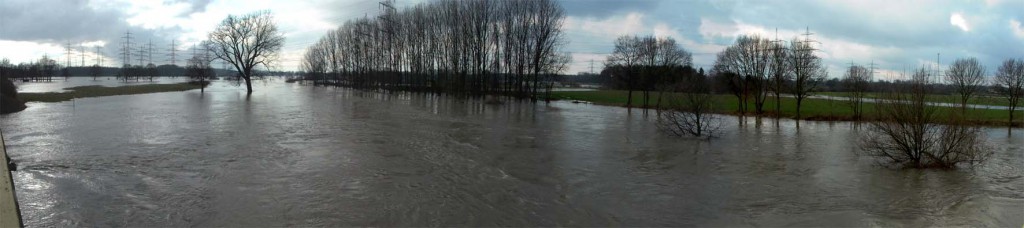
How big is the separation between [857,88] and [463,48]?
1733 inches

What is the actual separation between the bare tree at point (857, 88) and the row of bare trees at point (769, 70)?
259 cm

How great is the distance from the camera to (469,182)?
1244cm

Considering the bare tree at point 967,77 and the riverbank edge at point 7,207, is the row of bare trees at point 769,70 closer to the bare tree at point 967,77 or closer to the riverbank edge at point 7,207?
the bare tree at point 967,77

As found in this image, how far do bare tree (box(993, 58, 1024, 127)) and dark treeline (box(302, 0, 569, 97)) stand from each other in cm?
3781

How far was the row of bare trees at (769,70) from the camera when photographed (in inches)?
1763

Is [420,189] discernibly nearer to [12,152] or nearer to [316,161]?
[316,161]

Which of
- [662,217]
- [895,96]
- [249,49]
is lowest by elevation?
[662,217]

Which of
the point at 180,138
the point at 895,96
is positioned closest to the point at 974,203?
the point at 895,96

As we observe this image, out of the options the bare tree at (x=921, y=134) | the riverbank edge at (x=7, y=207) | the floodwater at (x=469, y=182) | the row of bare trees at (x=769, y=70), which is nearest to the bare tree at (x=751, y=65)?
the row of bare trees at (x=769, y=70)

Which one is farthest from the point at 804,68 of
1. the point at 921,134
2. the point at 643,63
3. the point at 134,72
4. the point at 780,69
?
the point at 134,72

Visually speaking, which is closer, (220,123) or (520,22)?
(220,123)

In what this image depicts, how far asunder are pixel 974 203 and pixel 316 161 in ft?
49.8

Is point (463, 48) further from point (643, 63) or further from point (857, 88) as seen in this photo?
point (857, 88)

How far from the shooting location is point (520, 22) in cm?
6419
